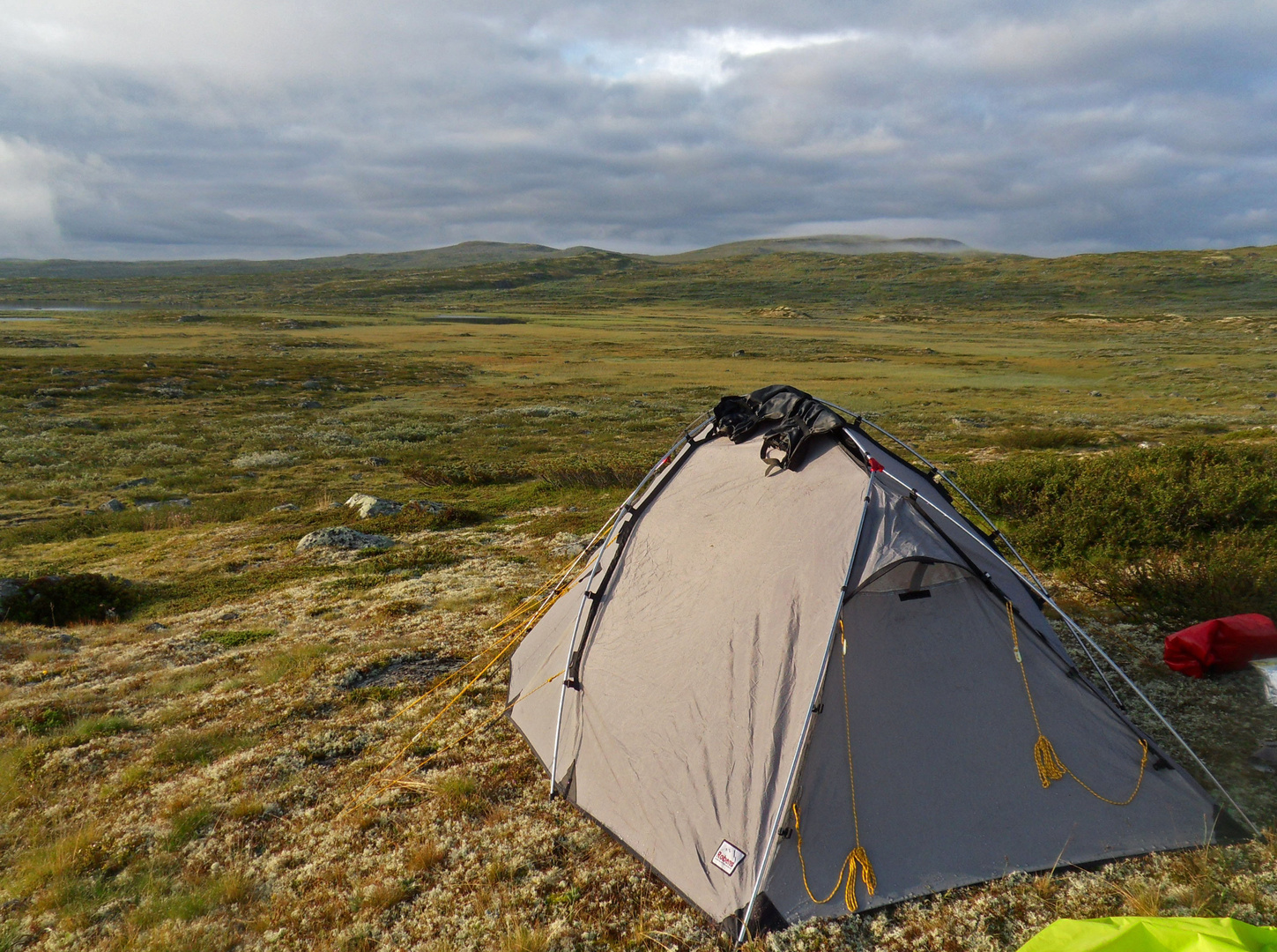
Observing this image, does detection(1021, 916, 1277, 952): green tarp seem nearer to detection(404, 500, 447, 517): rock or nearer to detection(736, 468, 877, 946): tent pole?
detection(736, 468, 877, 946): tent pole

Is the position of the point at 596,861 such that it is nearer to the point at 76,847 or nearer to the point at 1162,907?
the point at 1162,907

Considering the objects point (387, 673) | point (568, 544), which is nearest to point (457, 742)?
point (387, 673)

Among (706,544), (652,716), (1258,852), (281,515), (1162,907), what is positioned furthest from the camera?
(281,515)

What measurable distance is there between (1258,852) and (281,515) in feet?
77.2

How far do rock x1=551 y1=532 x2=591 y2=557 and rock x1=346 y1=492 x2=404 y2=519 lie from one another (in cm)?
634

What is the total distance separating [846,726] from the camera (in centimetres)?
580

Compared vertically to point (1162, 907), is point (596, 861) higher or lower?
lower

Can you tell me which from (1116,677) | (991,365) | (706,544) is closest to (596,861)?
(706,544)

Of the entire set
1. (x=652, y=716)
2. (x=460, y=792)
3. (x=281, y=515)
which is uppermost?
(x=652, y=716)

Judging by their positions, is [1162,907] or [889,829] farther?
[889,829]

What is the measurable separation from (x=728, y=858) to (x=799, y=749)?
1049mm

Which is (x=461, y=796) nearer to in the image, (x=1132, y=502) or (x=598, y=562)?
(x=598, y=562)

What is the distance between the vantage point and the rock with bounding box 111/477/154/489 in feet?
90.9

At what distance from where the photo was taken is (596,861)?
627cm
